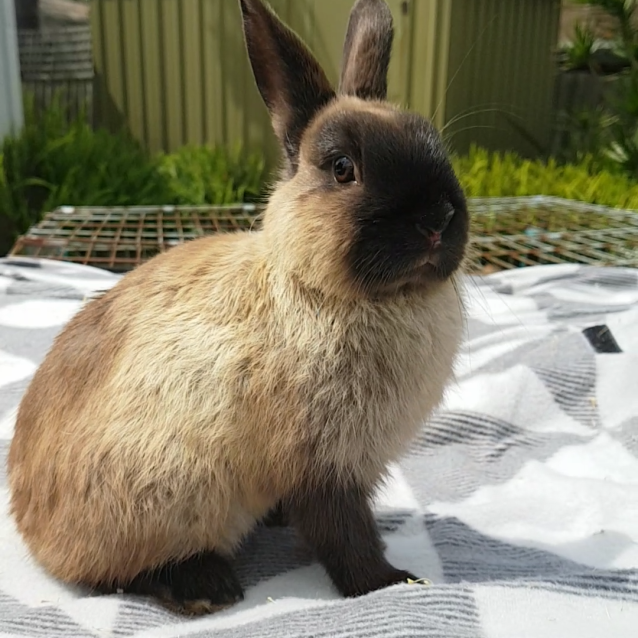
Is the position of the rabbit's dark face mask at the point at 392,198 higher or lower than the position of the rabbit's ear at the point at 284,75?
lower

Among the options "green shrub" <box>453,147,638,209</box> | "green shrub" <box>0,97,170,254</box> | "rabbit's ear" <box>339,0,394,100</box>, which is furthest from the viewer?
"green shrub" <box>453,147,638,209</box>

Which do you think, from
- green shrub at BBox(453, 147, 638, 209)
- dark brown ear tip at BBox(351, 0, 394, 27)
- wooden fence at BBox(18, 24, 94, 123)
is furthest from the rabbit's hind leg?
wooden fence at BBox(18, 24, 94, 123)

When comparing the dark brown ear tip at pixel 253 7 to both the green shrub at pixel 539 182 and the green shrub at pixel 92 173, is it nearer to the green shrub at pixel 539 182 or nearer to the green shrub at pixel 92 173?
the green shrub at pixel 539 182

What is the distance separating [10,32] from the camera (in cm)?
335

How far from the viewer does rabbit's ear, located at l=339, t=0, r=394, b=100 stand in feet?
3.71

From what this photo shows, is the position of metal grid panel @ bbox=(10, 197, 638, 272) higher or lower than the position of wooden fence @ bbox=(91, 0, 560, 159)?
lower

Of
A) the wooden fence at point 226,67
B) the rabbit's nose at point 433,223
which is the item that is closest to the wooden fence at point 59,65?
the wooden fence at point 226,67

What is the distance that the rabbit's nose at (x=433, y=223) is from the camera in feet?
2.96

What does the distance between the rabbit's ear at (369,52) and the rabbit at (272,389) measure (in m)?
0.08

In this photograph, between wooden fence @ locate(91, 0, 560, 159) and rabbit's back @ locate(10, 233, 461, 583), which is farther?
wooden fence @ locate(91, 0, 560, 159)

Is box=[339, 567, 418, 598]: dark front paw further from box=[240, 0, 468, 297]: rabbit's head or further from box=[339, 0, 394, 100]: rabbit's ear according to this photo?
box=[339, 0, 394, 100]: rabbit's ear

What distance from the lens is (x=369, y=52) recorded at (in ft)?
3.75

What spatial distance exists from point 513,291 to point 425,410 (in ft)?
4.19

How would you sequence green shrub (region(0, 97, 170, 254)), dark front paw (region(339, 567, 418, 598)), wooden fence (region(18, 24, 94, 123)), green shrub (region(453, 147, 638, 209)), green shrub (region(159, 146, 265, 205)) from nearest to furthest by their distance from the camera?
dark front paw (region(339, 567, 418, 598))
green shrub (region(0, 97, 170, 254))
green shrub (region(453, 147, 638, 209))
green shrub (region(159, 146, 265, 205))
wooden fence (region(18, 24, 94, 123))
